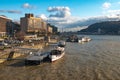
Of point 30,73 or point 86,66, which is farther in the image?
point 86,66

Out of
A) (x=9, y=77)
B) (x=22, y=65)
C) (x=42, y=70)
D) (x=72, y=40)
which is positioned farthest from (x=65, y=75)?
(x=72, y=40)

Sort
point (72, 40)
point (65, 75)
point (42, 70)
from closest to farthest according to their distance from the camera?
point (65, 75), point (42, 70), point (72, 40)

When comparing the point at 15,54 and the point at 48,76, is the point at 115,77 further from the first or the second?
the point at 15,54

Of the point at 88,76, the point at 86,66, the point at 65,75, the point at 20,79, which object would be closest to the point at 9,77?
the point at 20,79

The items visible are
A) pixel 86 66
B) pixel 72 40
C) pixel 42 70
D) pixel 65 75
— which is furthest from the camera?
pixel 72 40

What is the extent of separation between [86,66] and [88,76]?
11282mm

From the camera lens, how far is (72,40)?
7466 inches

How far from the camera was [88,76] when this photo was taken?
48188mm

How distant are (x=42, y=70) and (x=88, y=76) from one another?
12.2m

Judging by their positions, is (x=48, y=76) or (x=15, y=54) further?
(x=15, y=54)

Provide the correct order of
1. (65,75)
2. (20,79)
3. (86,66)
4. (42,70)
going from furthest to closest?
(86,66) → (42,70) → (65,75) → (20,79)

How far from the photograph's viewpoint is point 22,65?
2382 inches

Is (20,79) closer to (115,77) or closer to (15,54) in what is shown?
(115,77)

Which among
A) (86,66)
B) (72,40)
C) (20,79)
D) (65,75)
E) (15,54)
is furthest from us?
(72,40)
